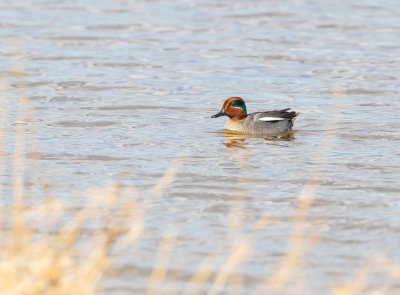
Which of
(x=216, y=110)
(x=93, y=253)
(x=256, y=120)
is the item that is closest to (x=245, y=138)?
(x=256, y=120)

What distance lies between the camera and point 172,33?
22844 mm

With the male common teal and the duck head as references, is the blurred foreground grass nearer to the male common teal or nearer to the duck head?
the male common teal

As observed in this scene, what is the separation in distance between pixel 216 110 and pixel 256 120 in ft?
4.99

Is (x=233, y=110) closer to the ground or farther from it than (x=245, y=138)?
farther from it

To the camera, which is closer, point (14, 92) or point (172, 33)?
point (14, 92)

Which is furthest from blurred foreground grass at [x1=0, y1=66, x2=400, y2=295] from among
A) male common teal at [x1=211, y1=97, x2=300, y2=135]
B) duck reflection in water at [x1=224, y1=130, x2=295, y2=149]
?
male common teal at [x1=211, y1=97, x2=300, y2=135]

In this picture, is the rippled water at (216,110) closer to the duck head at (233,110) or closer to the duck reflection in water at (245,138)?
the duck reflection in water at (245,138)

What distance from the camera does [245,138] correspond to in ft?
47.4

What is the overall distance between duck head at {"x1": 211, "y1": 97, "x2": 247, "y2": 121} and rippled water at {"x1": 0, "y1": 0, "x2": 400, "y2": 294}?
0.37m

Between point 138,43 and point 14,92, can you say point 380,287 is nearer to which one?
point 14,92

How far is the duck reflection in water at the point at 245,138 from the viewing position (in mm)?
13750

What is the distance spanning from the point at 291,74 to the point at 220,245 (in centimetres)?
1038

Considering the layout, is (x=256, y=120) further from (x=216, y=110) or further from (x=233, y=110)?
(x=216, y=110)

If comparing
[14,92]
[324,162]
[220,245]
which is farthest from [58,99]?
[220,245]
